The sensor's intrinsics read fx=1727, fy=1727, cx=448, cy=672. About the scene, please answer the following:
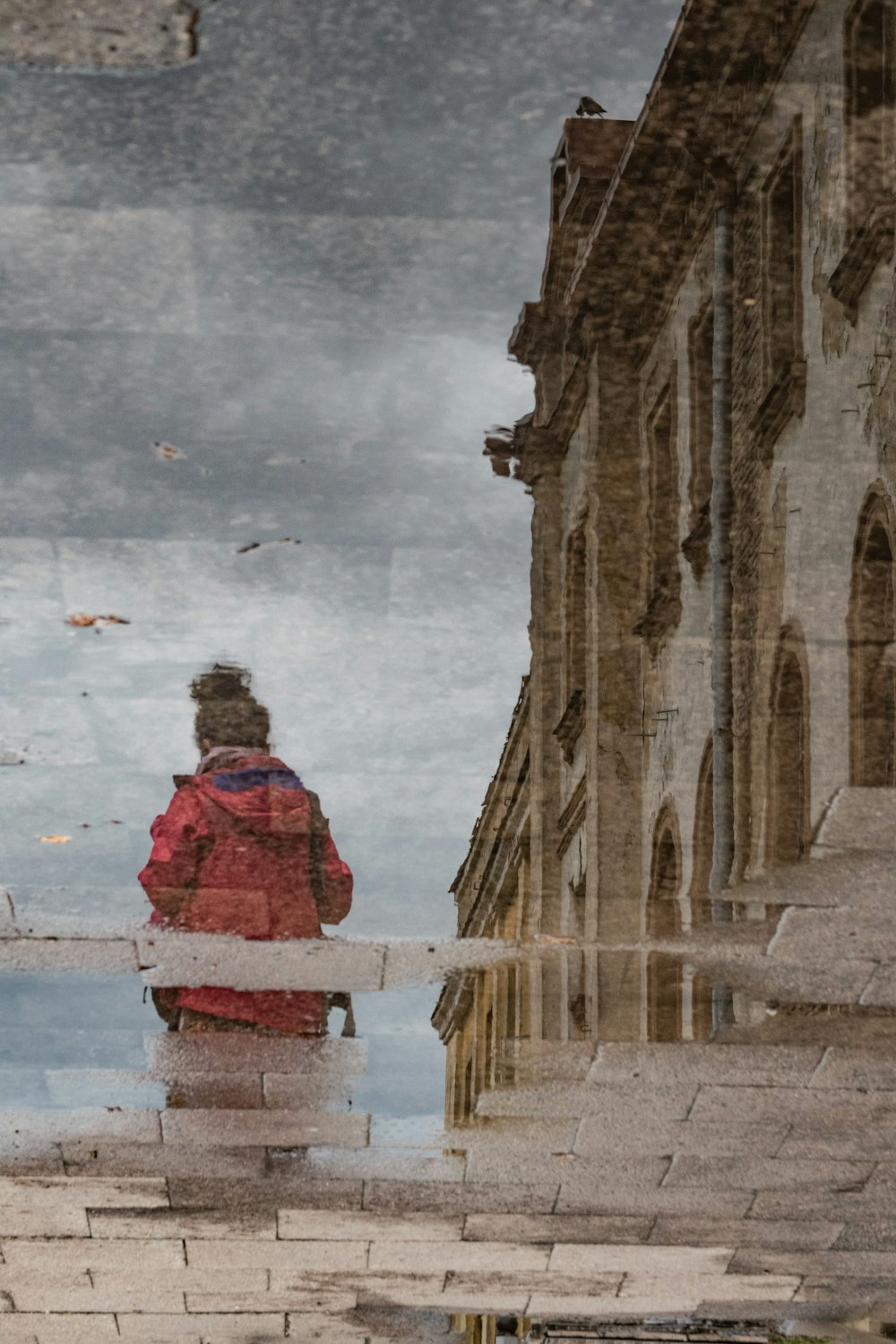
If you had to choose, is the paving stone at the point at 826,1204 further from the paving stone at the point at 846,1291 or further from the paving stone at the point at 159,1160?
the paving stone at the point at 159,1160

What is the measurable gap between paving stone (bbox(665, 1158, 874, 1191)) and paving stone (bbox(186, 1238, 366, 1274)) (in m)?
1.55

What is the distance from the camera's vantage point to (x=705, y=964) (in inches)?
194

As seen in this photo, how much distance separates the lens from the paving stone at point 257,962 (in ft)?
16.0

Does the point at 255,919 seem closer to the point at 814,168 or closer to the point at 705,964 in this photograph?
the point at 705,964

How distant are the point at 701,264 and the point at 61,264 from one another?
4.58ft

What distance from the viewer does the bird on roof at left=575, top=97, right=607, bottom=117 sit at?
3.15m

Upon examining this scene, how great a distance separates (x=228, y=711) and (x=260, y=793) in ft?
0.81

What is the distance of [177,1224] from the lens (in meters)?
7.09

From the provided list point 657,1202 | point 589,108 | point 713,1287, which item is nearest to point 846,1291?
point 713,1287

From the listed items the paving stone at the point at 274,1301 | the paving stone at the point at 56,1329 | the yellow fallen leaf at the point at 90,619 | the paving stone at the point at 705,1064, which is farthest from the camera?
the paving stone at the point at 56,1329

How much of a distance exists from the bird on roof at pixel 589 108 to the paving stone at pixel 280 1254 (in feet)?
17.6

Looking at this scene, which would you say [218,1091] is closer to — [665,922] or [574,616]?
[665,922]

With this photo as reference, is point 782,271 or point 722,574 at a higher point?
point 782,271

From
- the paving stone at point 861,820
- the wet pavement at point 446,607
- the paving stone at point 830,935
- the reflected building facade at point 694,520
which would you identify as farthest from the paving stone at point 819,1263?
the paving stone at point 861,820
